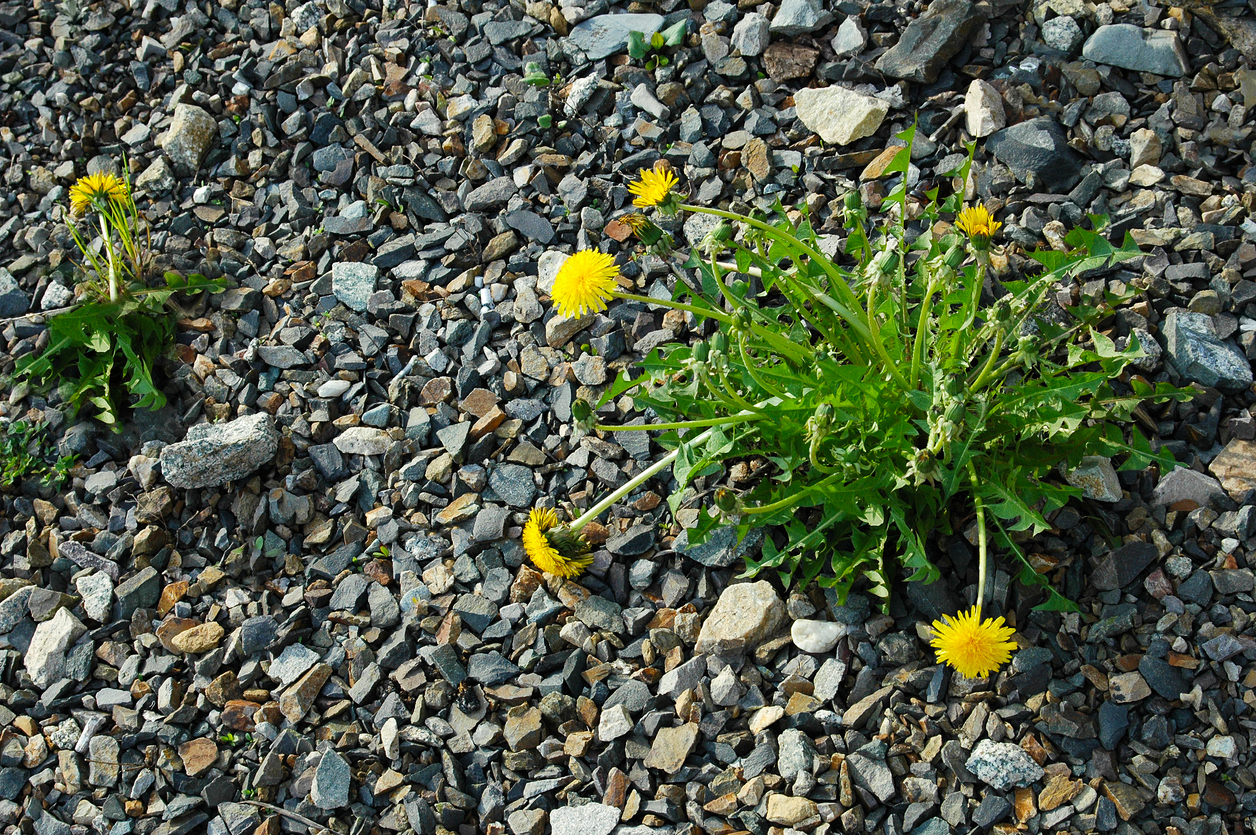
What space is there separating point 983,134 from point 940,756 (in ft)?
5.84

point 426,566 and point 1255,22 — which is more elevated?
point 1255,22

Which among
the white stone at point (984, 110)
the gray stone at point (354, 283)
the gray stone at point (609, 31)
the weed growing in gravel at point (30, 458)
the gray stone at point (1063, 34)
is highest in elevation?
the gray stone at point (609, 31)

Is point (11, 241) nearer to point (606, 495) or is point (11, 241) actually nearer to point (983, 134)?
point (606, 495)

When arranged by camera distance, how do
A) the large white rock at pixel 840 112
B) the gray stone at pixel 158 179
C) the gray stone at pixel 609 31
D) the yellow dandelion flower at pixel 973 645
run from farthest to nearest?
the gray stone at pixel 158 179 → the gray stone at pixel 609 31 → the large white rock at pixel 840 112 → the yellow dandelion flower at pixel 973 645

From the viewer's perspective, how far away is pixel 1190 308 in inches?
101

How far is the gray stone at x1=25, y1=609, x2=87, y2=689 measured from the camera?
8.46ft

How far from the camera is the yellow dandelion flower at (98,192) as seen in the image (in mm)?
3156

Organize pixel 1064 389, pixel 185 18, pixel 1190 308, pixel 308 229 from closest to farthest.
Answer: pixel 1064 389 < pixel 1190 308 < pixel 308 229 < pixel 185 18

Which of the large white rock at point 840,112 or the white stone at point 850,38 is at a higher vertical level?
the white stone at point 850,38

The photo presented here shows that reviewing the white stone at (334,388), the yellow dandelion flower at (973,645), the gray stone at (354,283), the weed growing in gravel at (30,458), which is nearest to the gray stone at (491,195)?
the gray stone at (354,283)

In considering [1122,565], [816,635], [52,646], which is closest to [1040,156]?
[1122,565]

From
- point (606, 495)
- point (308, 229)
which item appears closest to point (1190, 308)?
point (606, 495)

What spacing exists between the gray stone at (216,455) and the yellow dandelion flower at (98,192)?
3.10 ft

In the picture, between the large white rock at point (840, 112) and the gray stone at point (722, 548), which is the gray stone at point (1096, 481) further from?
the large white rock at point (840, 112)
